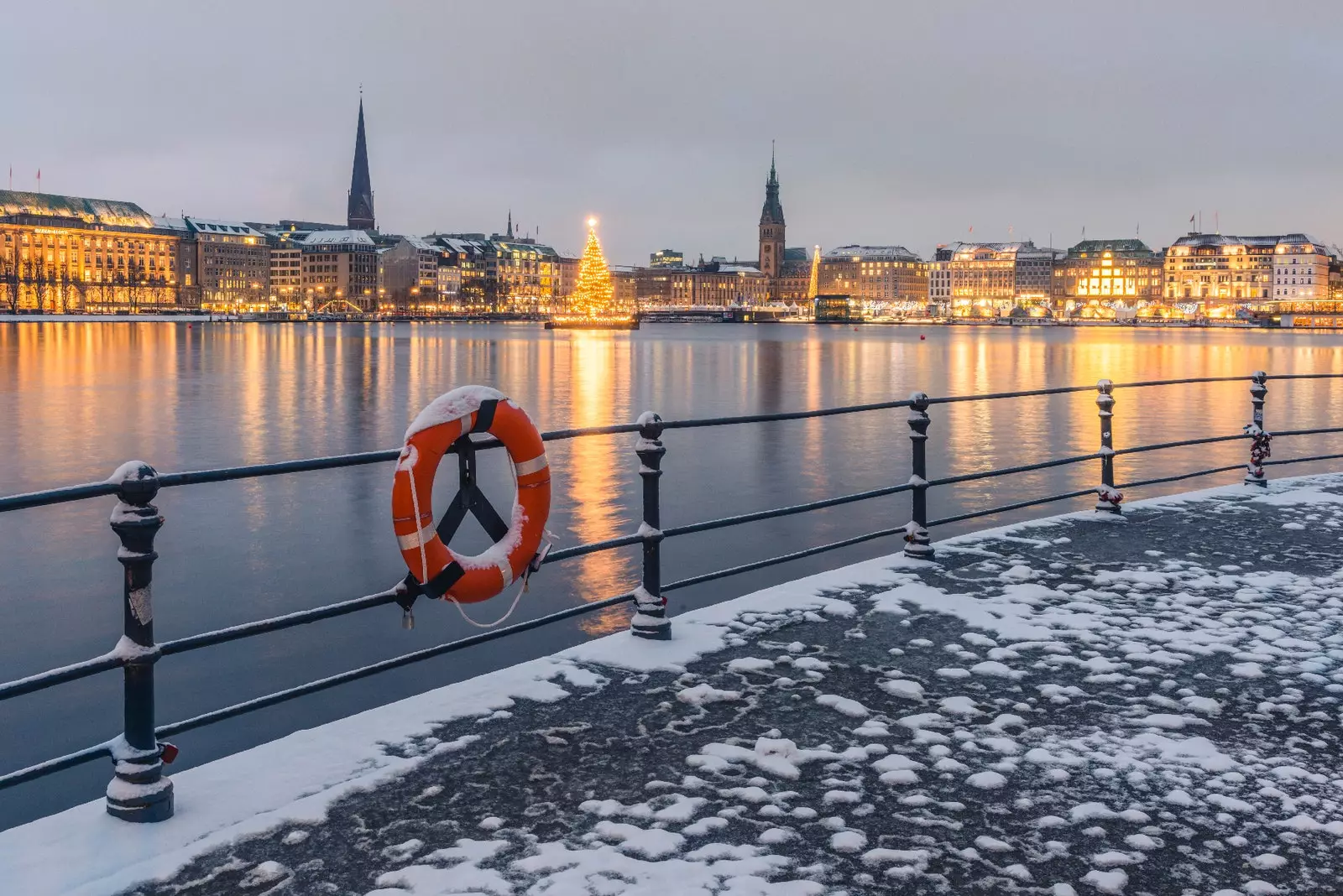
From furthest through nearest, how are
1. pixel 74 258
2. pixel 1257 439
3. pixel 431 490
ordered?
1. pixel 74 258
2. pixel 1257 439
3. pixel 431 490

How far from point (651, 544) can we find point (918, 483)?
9.02 ft

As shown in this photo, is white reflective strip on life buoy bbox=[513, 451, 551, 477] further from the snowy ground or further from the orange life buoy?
the snowy ground

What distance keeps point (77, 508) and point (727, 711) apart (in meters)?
14.9

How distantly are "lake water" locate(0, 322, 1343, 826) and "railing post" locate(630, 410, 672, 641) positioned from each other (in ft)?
7.70

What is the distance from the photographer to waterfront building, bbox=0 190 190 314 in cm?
17638

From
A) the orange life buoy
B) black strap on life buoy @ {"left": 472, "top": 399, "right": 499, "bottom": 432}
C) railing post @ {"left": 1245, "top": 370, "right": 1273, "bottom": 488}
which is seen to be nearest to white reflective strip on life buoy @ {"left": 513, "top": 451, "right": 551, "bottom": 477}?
the orange life buoy

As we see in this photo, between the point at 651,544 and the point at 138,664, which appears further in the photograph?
the point at 651,544

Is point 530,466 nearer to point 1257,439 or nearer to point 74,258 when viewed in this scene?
point 1257,439

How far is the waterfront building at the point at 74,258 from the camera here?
176 m

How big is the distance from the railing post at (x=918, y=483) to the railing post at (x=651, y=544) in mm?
2447

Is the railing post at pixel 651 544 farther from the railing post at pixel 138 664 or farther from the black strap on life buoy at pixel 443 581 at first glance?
the railing post at pixel 138 664

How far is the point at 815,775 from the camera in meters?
4.89

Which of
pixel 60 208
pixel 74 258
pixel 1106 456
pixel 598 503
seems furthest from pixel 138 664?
pixel 60 208

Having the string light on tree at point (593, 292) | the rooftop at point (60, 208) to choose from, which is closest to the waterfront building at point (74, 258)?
the rooftop at point (60, 208)
